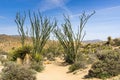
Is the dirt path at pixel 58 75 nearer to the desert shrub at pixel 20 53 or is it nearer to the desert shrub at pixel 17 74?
the desert shrub at pixel 17 74

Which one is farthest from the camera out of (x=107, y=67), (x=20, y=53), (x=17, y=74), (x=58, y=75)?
(x=20, y=53)

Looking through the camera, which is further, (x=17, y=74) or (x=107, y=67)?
(x=107, y=67)

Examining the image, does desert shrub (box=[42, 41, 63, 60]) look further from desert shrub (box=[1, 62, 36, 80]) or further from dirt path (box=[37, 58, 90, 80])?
desert shrub (box=[1, 62, 36, 80])

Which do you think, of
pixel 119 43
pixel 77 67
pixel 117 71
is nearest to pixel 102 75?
pixel 117 71

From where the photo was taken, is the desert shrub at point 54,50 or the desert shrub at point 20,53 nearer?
the desert shrub at point 20,53

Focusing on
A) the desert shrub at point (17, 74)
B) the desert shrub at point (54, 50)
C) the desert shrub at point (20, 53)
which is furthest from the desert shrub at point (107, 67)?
the desert shrub at point (54, 50)

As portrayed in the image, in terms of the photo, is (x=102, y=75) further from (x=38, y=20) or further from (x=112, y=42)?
(x=112, y=42)

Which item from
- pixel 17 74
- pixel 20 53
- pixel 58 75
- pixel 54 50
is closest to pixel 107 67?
pixel 58 75

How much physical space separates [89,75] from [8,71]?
436 centimetres

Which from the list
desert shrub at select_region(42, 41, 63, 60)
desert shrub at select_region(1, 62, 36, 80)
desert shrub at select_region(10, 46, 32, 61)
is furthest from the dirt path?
→ desert shrub at select_region(42, 41, 63, 60)

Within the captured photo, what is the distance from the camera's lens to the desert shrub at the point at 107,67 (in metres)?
12.3

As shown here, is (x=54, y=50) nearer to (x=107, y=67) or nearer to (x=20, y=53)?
(x=20, y=53)

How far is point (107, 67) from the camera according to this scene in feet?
41.7

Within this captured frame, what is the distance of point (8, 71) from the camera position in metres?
11.0
